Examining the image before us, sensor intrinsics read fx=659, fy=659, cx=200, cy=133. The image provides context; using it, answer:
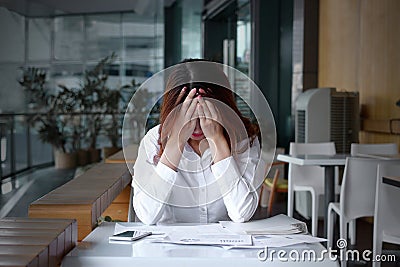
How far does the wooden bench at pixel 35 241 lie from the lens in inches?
50.6


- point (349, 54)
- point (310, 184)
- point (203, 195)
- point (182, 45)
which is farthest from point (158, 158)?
point (182, 45)

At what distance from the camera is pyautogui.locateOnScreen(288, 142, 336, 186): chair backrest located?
5977 millimetres

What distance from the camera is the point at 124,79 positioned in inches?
430

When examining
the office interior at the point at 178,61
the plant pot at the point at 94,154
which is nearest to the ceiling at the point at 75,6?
the office interior at the point at 178,61

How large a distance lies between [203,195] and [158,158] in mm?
250

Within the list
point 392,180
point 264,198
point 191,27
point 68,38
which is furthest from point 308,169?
point 191,27

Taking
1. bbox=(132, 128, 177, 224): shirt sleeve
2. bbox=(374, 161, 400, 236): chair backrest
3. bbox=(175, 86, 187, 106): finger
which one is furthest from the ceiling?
bbox=(175, 86, 187, 106): finger

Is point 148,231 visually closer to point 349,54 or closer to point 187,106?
point 187,106

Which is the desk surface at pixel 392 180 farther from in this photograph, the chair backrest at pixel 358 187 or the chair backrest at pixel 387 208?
the chair backrest at pixel 358 187

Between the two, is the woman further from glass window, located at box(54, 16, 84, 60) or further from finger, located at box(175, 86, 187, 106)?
glass window, located at box(54, 16, 84, 60)

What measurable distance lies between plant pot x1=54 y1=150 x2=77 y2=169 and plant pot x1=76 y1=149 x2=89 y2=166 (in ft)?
0.26

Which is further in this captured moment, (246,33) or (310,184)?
(246,33)

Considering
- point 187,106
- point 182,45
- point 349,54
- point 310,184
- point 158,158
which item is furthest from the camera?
point 182,45

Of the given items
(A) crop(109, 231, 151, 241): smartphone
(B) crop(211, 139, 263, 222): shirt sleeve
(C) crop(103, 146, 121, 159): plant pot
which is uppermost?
(B) crop(211, 139, 263, 222): shirt sleeve
